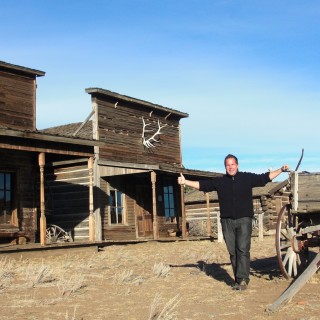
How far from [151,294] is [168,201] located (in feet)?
51.9

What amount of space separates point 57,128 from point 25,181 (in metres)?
5.50

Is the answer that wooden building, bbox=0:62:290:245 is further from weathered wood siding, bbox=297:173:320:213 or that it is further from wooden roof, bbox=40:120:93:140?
weathered wood siding, bbox=297:173:320:213

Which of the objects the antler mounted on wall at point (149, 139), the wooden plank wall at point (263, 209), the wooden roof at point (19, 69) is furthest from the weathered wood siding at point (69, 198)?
the wooden plank wall at point (263, 209)

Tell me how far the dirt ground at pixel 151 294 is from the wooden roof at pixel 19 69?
7547 millimetres

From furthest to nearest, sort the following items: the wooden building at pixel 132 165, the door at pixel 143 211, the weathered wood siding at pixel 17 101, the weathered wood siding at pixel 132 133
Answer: the door at pixel 143 211
the weathered wood siding at pixel 132 133
the wooden building at pixel 132 165
the weathered wood siding at pixel 17 101

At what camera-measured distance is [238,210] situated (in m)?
7.00

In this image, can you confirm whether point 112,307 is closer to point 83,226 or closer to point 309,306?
point 309,306

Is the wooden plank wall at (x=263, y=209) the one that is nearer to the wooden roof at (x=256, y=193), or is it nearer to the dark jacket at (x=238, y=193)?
the wooden roof at (x=256, y=193)

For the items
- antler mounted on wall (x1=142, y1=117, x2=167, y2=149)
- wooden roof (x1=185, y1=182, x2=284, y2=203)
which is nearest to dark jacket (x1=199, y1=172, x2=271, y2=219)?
antler mounted on wall (x1=142, y1=117, x2=167, y2=149)

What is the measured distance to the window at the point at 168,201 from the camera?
73.8 feet

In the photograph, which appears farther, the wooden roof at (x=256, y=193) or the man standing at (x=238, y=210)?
the wooden roof at (x=256, y=193)

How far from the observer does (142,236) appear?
2044 centimetres

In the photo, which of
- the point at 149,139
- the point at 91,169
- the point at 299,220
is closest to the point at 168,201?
the point at 149,139

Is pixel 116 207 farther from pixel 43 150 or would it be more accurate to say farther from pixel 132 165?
pixel 43 150
